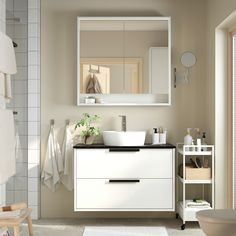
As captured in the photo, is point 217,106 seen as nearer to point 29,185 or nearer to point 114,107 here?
point 114,107

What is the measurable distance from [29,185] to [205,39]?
2.46 meters

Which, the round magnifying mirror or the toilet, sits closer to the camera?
the toilet

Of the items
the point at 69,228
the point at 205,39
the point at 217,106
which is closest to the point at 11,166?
the point at 69,228

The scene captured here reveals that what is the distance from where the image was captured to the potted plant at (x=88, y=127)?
558 cm

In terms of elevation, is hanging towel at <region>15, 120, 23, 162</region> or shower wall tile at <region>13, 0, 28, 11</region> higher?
shower wall tile at <region>13, 0, 28, 11</region>

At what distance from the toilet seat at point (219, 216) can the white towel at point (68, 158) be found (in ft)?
6.96

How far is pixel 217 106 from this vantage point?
17.4 feet

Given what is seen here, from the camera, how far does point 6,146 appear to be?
4129 mm

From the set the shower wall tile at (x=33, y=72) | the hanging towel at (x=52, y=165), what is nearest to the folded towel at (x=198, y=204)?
the hanging towel at (x=52, y=165)

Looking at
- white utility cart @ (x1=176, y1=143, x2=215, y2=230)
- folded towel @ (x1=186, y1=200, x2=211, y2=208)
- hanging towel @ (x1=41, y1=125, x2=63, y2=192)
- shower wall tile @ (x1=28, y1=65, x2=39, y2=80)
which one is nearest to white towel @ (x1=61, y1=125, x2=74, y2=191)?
hanging towel @ (x1=41, y1=125, x2=63, y2=192)

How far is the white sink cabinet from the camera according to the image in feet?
17.3

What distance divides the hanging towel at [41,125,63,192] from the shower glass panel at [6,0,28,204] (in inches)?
9.0

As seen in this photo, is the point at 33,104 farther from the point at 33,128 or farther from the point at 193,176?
the point at 193,176

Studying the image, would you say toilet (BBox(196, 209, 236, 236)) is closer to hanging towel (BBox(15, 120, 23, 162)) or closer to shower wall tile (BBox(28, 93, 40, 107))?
hanging towel (BBox(15, 120, 23, 162))
